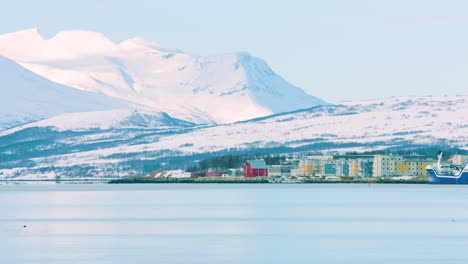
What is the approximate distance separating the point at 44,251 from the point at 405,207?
190 ft

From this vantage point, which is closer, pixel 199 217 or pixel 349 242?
pixel 349 242

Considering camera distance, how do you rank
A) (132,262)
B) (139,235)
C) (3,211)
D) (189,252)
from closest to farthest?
(132,262) → (189,252) → (139,235) → (3,211)

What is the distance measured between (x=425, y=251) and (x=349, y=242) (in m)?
7.12

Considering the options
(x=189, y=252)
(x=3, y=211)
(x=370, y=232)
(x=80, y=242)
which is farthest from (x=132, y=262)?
(x=3, y=211)

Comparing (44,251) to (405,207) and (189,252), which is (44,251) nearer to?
(189,252)

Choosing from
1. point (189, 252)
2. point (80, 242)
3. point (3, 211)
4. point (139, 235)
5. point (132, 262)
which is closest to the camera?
point (132, 262)

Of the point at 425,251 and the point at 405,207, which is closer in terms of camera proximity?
the point at 425,251

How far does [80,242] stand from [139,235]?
6.59 meters

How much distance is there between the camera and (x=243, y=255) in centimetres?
6569

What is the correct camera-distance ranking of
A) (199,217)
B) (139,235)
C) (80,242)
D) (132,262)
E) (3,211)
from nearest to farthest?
(132,262) → (80,242) → (139,235) → (199,217) → (3,211)

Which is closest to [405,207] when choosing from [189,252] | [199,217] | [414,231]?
[199,217]

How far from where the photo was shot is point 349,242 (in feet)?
241

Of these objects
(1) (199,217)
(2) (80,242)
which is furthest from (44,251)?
(1) (199,217)

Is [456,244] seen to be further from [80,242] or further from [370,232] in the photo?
[80,242]
